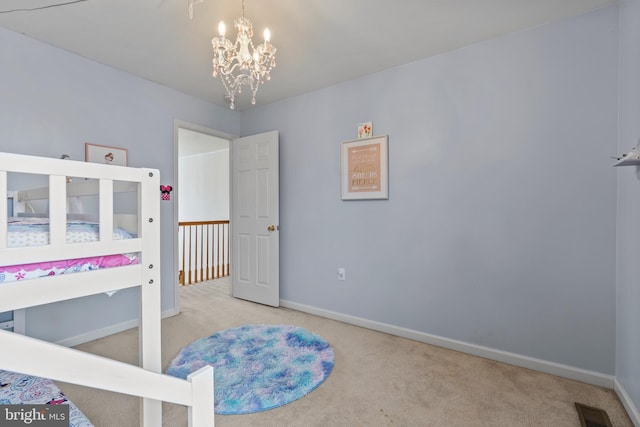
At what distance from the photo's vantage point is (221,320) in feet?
9.68

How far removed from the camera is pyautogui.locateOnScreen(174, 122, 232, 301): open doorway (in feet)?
15.5

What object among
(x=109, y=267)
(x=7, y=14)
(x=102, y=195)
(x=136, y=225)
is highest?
(x=7, y=14)

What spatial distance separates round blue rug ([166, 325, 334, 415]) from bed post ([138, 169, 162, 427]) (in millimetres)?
629

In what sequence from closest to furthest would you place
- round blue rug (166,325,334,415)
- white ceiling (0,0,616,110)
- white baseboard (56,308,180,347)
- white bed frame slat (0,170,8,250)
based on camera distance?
white bed frame slat (0,170,8,250), round blue rug (166,325,334,415), white ceiling (0,0,616,110), white baseboard (56,308,180,347)

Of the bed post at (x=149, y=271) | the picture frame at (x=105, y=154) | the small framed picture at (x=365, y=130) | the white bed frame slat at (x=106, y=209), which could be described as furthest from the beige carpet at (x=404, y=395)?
the small framed picture at (x=365, y=130)

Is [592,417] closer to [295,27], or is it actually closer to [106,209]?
[106,209]

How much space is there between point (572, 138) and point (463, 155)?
66 cm

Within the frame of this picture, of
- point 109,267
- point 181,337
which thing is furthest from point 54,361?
point 181,337

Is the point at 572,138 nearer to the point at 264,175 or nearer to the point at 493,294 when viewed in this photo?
the point at 493,294

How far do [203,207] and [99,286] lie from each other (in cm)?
559

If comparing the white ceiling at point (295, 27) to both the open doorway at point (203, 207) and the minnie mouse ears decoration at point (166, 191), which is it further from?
the open doorway at point (203, 207)

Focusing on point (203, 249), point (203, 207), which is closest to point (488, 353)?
point (203, 249)

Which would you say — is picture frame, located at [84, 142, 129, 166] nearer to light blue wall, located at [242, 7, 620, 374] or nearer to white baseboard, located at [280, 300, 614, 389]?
light blue wall, located at [242, 7, 620, 374]

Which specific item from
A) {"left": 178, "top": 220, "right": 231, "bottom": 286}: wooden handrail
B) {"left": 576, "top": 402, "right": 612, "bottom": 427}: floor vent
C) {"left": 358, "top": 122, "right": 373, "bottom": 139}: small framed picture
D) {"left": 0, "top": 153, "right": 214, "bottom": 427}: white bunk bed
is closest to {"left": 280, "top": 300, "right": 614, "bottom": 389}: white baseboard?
{"left": 576, "top": 402, "right": 612, "bottom": 427}: floor vent
